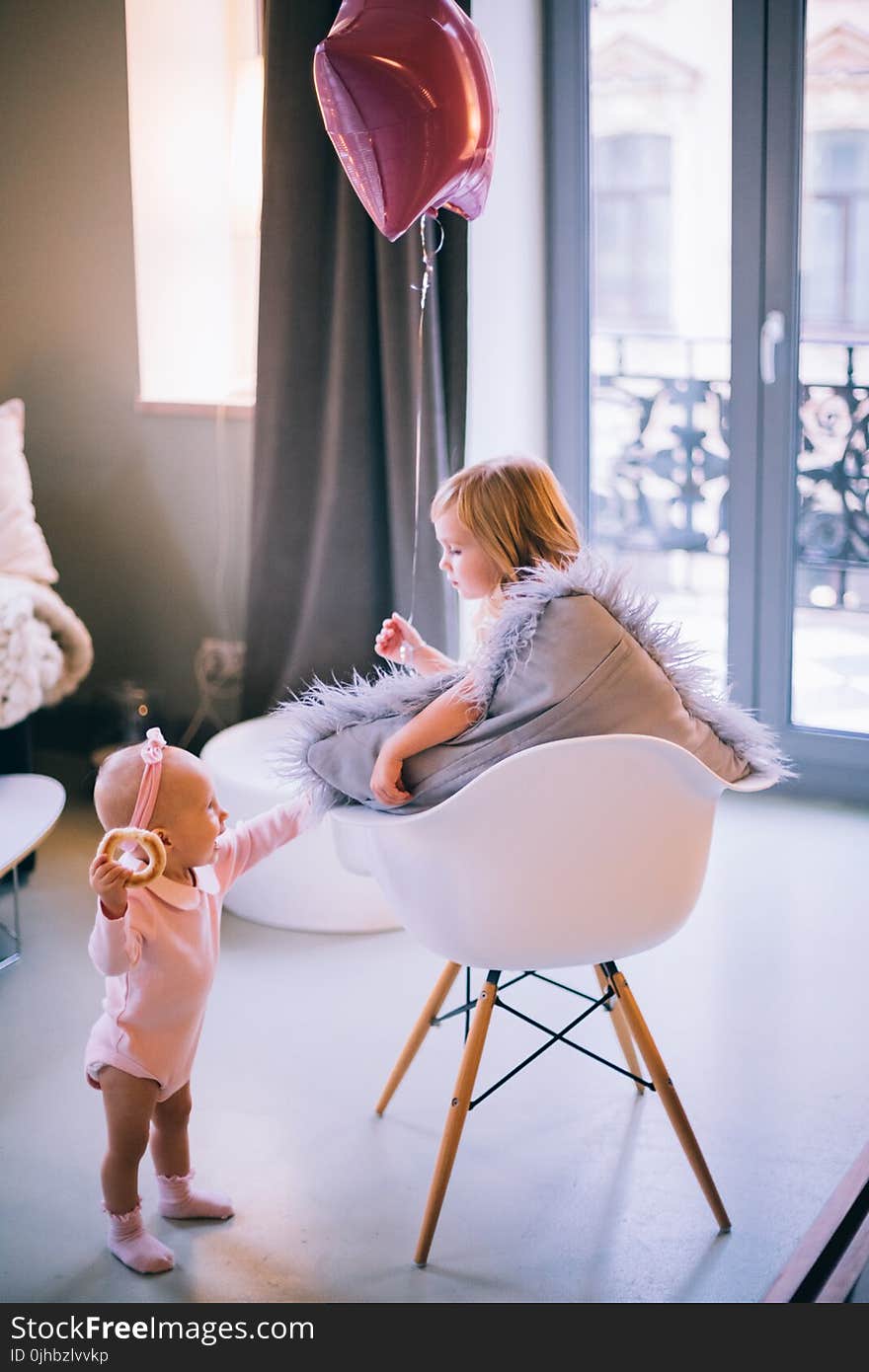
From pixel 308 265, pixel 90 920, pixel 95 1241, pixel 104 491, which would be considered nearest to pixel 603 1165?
pixel 95 1241

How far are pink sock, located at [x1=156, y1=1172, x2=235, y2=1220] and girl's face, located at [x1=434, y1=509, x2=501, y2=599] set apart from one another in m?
0.87

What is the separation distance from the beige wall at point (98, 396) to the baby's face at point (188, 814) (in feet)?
6.12

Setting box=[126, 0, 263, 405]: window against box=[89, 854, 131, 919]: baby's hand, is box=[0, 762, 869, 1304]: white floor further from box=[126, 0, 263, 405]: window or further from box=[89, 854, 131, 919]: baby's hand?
box=[126, 0, 263, 405]: window

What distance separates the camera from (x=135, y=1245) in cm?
204

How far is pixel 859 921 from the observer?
2994 mm

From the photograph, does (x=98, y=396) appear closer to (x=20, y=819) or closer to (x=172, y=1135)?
(x=20, y=819)

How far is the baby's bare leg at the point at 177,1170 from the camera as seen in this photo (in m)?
2.11

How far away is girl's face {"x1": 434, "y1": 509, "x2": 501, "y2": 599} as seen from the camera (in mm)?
2086

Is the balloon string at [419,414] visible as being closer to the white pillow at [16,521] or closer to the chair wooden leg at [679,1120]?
the white pillow at [16,521]

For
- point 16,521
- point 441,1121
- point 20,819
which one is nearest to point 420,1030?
point 441,1121

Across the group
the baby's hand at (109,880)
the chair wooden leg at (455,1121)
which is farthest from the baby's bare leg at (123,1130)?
the chair wooden leg at (455,1121)

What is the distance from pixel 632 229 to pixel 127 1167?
2.46 m

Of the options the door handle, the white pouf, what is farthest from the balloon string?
the door handle

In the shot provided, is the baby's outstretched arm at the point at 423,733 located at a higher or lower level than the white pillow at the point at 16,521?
lower
